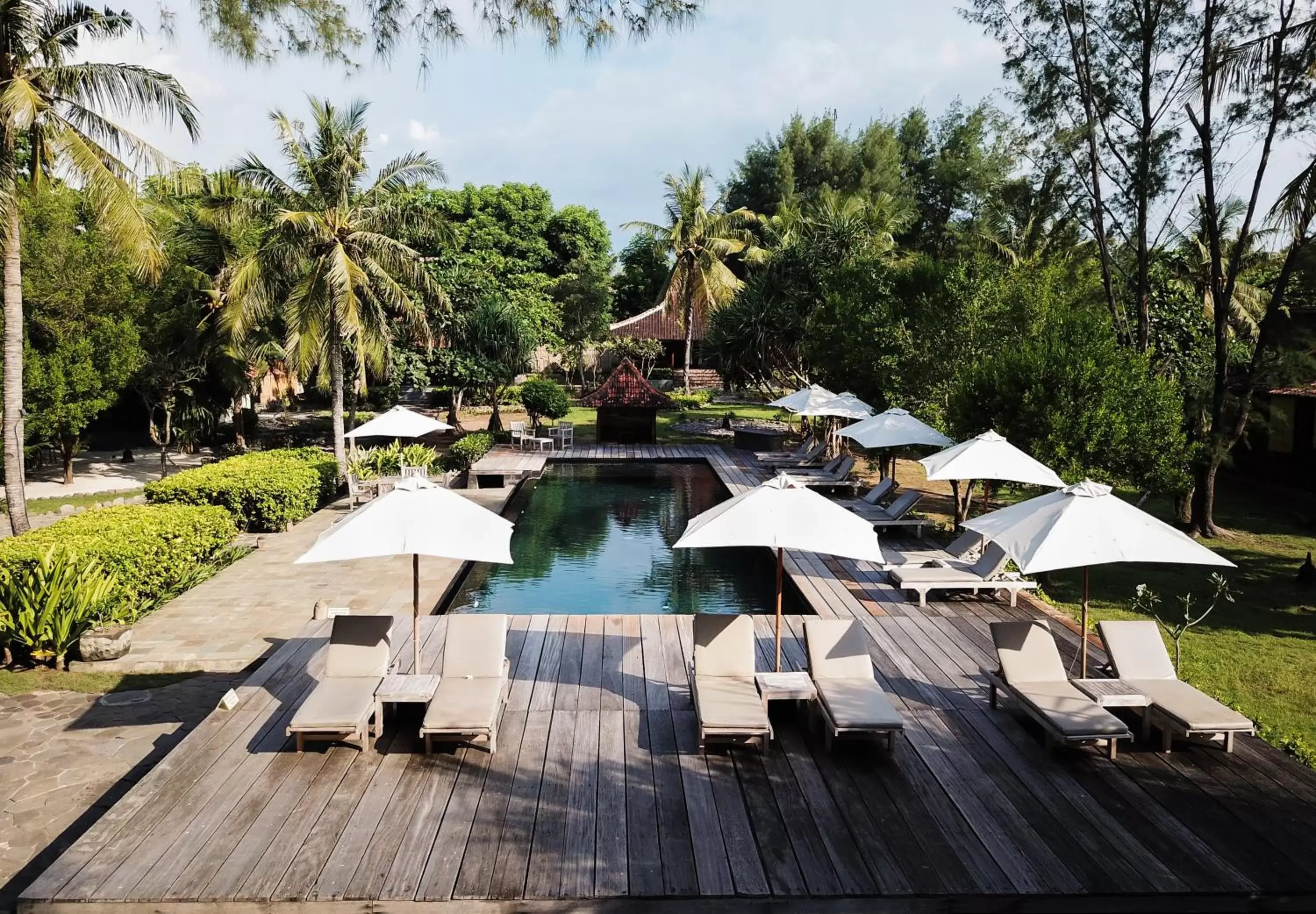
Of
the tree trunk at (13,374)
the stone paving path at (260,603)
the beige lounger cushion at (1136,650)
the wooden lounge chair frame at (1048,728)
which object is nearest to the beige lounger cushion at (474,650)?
the stone paving path at (260,603)

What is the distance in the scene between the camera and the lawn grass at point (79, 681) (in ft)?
27.7

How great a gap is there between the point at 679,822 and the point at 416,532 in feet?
9.77

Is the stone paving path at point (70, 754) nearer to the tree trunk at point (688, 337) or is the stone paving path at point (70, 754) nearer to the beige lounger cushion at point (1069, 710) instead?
the beige lounger cushion at point (1069, 710)

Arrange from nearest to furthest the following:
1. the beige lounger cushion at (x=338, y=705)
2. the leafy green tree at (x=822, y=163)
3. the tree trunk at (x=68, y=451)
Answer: the beige lounger cushion at (x=338, y=705), the tree trunk at (x=68, y=451), the leafy green tree at (x=822, y=163)

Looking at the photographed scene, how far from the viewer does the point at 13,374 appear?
12.2 metres

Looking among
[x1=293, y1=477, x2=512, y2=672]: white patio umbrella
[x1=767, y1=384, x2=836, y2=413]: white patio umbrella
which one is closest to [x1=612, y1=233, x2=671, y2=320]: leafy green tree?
[x1=767, y1=384, x2=836, y2=413]: white patio umbrella

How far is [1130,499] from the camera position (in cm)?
2084

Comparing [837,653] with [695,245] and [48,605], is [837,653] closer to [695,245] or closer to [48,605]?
[48,605]

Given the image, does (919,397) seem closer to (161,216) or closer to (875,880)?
(875,880)

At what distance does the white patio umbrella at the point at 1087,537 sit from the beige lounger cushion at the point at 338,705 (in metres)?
5.08

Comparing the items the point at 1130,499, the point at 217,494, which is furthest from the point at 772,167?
the point at 217,494

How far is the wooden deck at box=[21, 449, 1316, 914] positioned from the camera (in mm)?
4816

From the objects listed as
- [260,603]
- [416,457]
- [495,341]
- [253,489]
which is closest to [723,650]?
[260,603]

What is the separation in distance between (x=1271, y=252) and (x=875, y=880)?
1086 inches
